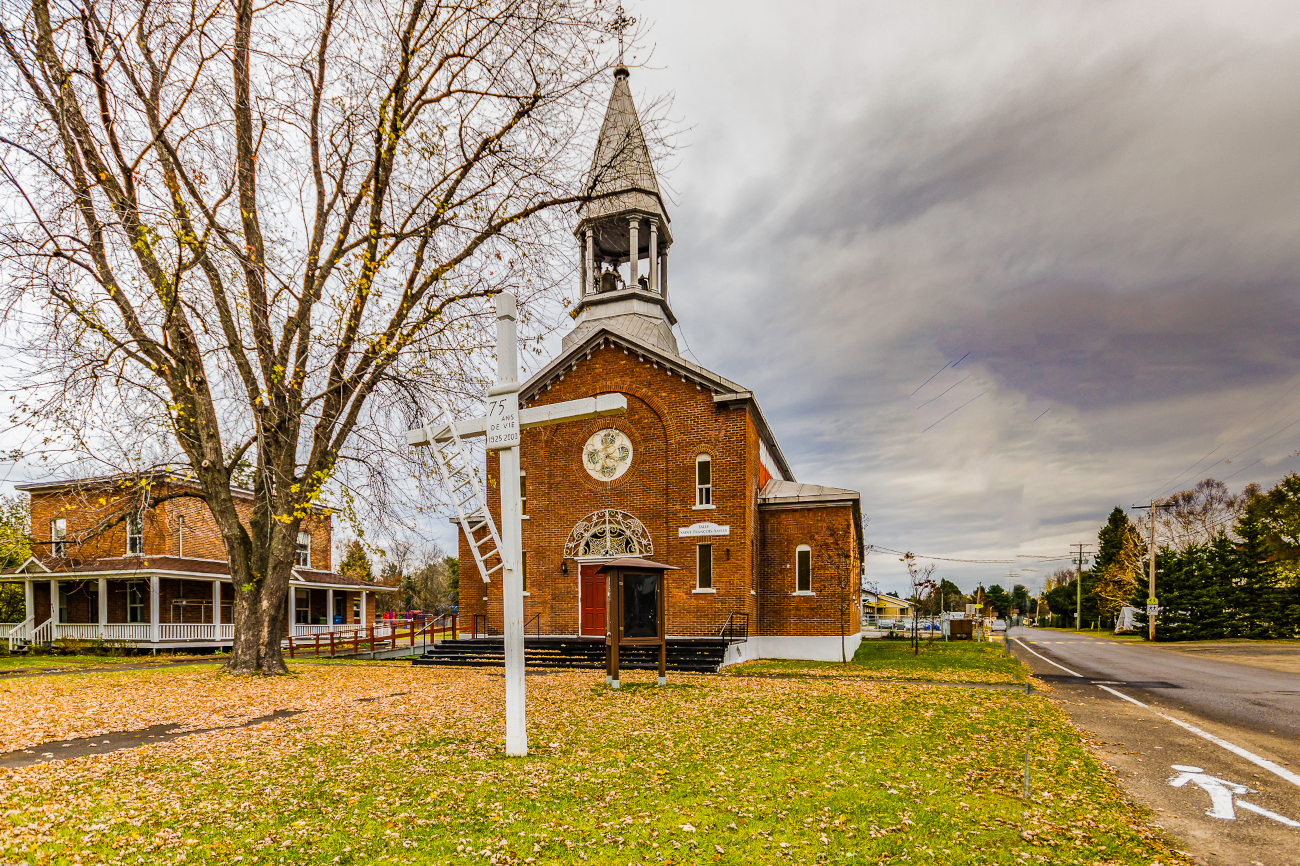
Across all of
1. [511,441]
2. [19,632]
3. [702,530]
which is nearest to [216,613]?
[19,632]

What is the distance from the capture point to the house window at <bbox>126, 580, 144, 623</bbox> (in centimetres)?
2888

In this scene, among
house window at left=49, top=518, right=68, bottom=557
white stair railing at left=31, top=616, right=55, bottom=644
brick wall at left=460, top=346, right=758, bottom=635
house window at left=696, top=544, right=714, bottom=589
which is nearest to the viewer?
brick wall at left=460, top=346, right=758, bottom=635

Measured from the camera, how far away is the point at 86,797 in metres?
6.10

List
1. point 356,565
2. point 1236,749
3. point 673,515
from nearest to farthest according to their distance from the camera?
point 1236,749 → point 673,515 → point 356,565

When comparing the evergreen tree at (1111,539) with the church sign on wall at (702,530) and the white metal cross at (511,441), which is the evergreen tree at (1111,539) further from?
the white metal cross at (511,441)

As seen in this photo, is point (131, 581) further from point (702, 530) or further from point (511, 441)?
point (511, 441)

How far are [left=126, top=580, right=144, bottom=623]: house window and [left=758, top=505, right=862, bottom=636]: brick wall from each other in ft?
82.4

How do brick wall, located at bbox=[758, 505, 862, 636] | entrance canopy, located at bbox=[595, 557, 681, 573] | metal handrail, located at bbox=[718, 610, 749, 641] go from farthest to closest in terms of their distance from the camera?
brick wall, located at bbox=[758, 505, 862, 636] → metal handrail, located at bbox=[718, 610, 749, 641] → entrance canopy, located at bbox=[595, 557, 681, 573]

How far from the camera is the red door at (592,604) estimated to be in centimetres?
2322

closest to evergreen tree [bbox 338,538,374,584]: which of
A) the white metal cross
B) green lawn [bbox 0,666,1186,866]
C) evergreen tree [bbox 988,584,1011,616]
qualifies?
green lawn [bbox 0,666,1186,866]

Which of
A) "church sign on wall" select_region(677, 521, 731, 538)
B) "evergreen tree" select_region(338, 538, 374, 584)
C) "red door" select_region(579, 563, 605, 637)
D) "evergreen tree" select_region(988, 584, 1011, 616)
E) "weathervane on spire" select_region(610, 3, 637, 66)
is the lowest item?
"evergreen tree" select_region(988, 584, 1011, 616)

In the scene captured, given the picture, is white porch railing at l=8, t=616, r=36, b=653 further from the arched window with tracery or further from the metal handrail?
the metal handrail

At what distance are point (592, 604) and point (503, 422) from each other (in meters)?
16.4

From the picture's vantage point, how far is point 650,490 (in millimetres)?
23438
